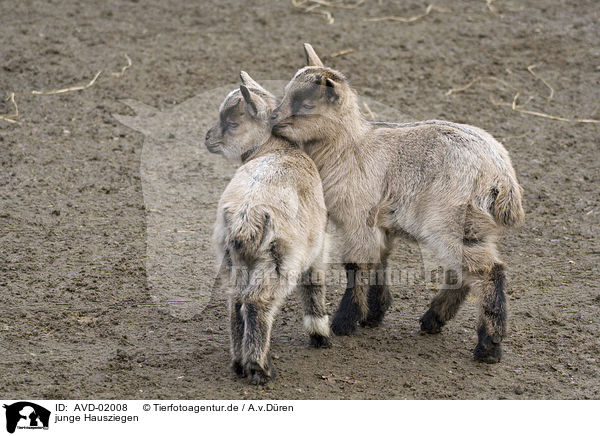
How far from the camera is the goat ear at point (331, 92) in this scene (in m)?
6.39

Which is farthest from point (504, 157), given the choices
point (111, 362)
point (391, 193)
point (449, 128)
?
point (111, 362)

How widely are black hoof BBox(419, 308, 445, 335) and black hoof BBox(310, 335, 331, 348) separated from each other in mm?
798

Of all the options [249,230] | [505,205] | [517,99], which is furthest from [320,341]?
[517,99]

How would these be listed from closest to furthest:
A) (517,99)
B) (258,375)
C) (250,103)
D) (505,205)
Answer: (258,375)
(505,205)
(250,103)
(517,99)

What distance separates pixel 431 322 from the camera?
21.9 ft

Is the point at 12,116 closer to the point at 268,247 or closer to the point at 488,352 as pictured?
the point at 268,247

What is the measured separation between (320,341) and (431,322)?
896 millimetres

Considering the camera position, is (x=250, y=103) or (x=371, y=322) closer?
(x=250, y=103)

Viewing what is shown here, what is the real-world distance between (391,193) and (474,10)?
7336 millimetres

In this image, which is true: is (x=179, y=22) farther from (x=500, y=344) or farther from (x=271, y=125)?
(x=500, y=344)

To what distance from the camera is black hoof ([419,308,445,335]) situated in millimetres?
6660

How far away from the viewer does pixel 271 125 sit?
6535mm

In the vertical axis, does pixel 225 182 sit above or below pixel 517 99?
below

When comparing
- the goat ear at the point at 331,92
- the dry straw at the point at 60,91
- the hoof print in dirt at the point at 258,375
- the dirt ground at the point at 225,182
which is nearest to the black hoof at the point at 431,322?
the dirt ground at the point at 225,182
